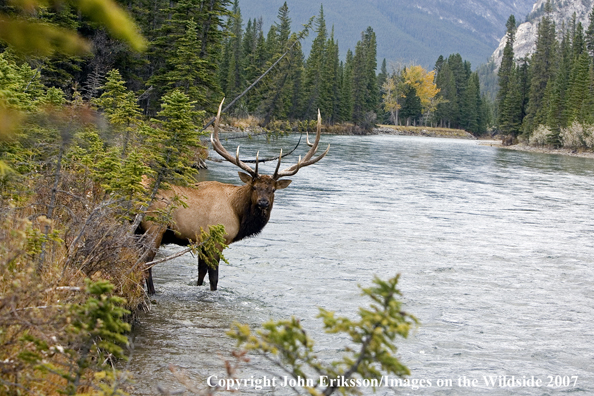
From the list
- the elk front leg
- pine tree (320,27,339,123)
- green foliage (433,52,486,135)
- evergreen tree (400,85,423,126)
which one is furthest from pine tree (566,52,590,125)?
the elk front leg

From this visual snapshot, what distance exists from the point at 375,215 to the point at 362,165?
1688cm

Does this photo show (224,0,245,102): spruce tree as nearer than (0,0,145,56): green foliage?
No

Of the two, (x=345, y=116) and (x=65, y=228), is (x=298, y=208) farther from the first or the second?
(x=345, y=116)

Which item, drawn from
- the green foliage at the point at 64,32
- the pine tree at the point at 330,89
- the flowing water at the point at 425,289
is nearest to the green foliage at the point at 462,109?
the pine tree at the point at 330,89

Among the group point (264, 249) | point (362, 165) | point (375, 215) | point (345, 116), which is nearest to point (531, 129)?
point (345, 116)

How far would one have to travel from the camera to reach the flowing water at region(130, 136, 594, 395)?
6.55m

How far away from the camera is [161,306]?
7824mm

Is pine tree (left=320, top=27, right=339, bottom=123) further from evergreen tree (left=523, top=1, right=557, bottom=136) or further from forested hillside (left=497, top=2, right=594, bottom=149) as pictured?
evergreen tree (left=523, top=1, right=557, bottom=136)

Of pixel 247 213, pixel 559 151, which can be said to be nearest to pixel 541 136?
pixel 559 151

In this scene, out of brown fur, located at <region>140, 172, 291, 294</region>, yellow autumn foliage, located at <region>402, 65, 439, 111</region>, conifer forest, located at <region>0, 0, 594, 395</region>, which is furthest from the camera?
yellow autumn foliage, located at <region>402, 65, 439, 111</region>

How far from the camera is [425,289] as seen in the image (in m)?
9.95

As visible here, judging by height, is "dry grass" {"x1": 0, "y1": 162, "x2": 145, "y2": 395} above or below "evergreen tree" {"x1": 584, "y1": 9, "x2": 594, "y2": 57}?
below

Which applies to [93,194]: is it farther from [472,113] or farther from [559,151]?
[472,113]

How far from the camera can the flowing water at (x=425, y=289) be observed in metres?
6.55
